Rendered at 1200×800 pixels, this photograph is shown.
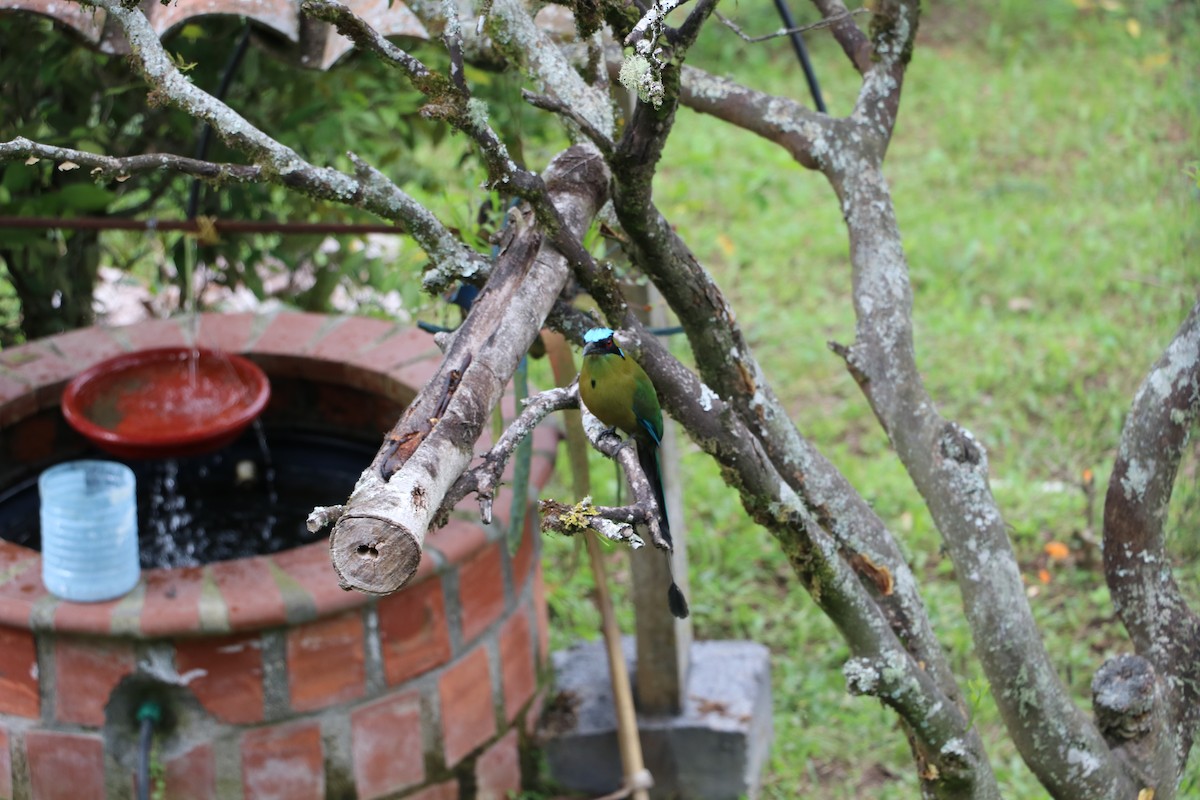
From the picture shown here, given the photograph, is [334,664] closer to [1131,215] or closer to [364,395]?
[364,395]

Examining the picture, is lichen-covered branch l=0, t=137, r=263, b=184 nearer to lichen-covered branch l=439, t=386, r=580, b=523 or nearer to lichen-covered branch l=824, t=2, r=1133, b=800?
lichen-covered branch l=439, t=386, r=580, b=523

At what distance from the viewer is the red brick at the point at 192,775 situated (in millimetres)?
2482

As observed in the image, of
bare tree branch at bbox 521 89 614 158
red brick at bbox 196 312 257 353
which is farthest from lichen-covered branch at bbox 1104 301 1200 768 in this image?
red brick at bbox 196 312 257 353

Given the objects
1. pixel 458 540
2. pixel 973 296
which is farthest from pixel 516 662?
pixel 973 296

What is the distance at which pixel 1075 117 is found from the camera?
661 centimetres

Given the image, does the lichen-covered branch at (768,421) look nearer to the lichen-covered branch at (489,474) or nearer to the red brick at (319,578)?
the lichen-covered branch at (489,474)

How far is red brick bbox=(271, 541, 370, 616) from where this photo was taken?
96.0 inches

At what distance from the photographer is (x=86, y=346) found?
3.24m

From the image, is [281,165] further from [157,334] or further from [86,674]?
[157,334]

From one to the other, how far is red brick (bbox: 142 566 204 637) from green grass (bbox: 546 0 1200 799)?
135 cm

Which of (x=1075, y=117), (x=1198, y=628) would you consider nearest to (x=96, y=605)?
(x=1198, y=628)

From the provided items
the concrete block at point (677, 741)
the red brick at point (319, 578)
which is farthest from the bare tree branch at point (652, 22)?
the concrete block at point (677, 741)

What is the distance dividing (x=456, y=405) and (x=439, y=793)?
5.52 feet

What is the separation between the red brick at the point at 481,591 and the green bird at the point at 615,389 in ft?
3.12
